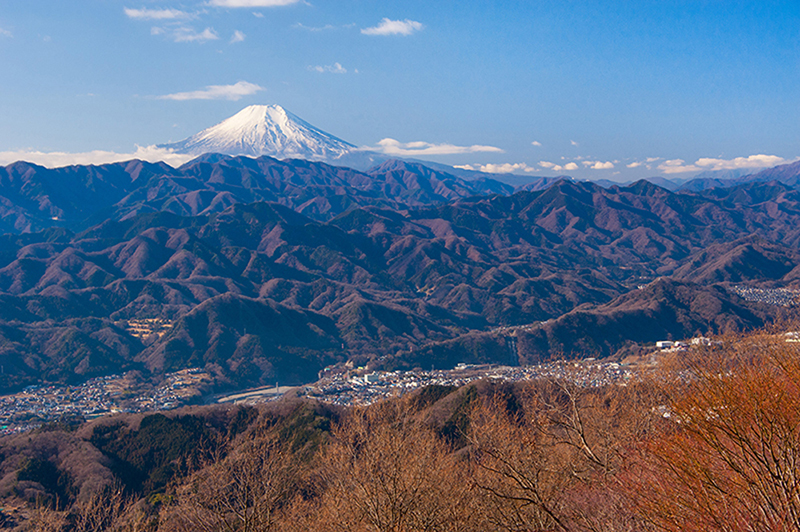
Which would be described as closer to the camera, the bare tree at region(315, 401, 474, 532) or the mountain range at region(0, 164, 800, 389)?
the bare tree at region(315, 401, 474, 532)

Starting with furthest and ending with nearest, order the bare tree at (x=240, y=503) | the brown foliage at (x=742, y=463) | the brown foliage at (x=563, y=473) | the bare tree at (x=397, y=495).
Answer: the bare tree at (x=240, y=503)
the bare tree at (x=397, y=495)
the brown foliage at (x=563, y=473)
the brown foliage at (x=742, y=463)

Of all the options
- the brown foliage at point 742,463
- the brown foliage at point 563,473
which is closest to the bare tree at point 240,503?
the brown foliage at point 563,473

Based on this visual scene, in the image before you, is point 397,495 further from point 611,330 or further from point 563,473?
point 611,330

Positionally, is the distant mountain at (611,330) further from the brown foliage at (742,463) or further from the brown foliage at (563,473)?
the brown foliage at (742,463)

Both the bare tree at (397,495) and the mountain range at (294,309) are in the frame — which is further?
the mountain range at (294,309)

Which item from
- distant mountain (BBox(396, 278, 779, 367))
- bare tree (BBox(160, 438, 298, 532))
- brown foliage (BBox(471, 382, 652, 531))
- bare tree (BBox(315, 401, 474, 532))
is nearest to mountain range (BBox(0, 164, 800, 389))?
distant mountain (BBox(396, 278, 779, 367))

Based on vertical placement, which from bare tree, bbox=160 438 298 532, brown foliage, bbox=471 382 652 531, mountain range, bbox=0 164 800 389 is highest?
brown foliage, bbox=471 382 652 531

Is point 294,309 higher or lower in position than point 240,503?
lower

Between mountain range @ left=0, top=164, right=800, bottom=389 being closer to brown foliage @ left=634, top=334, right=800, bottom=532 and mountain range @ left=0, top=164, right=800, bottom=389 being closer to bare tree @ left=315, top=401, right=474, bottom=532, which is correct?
bare tree @ left=315, top=401, right=474, bottom=532

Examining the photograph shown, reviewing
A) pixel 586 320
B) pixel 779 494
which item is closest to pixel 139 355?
pixel 586 320

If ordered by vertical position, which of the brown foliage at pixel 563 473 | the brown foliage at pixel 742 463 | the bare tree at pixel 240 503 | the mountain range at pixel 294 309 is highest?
the brown foliage at pixel 742 463

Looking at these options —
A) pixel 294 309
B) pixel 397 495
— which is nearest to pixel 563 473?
pixel 397 495
